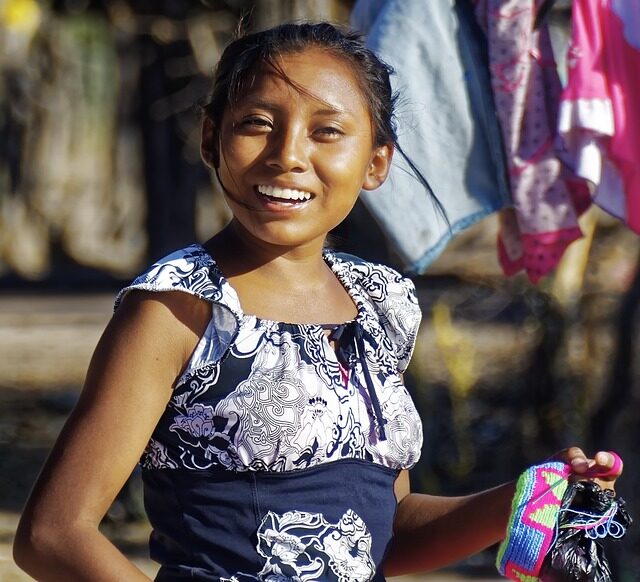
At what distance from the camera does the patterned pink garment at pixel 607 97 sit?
276cm

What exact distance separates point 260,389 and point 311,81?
42 centimetres

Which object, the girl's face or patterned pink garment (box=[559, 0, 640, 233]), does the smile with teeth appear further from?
patterned pink garment (box=[559, 0, 640, 233])

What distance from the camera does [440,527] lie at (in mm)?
1788

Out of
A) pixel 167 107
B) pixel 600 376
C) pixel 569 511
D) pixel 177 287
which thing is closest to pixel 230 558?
pixel 177 287

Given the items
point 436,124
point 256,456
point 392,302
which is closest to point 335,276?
point 392,302

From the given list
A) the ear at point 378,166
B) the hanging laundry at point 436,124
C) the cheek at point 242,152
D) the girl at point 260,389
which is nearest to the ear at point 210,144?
the girl at point 260,389

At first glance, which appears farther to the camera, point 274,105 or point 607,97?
point 607,97

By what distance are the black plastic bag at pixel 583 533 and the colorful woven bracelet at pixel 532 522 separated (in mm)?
14

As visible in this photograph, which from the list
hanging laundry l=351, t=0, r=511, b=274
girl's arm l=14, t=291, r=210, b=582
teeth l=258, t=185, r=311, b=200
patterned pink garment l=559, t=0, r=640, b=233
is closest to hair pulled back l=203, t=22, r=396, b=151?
teeth l=258, t=185, r=311, b=200

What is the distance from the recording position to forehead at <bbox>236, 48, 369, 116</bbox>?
161 cm

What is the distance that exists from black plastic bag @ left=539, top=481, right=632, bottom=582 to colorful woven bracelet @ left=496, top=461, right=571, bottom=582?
0.01 metres

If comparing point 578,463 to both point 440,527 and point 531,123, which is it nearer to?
point 440,527

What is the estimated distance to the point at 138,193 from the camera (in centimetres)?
769

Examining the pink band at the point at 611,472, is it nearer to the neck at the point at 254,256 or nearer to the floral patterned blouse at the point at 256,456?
the floral patterned blouse at the point at 256,456
